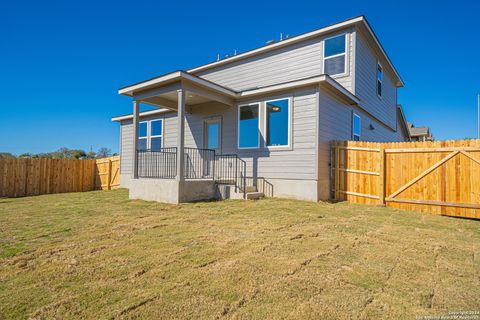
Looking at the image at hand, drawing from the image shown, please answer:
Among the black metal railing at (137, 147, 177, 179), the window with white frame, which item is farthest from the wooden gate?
the black metal railing at (137, 147, 177, 179)

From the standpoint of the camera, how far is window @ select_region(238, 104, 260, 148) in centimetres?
901

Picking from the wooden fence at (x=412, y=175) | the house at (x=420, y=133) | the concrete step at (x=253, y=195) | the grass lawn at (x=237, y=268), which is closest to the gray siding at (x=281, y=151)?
the concrete step at (x=253, y=195)

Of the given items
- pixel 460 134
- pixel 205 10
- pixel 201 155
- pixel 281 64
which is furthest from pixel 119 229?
pixel 460 134

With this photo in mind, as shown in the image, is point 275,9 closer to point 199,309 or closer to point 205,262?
point 205,262

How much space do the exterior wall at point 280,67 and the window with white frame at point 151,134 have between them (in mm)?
3452

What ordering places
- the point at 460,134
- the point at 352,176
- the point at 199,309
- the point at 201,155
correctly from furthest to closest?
the point at 460,134 → the point at 201,155 → the point at 352,176 → the point at 199,309

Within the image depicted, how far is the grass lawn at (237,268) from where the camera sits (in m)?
2.05

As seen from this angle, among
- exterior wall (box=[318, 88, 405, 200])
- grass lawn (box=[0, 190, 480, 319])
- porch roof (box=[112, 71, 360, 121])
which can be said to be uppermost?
porch roof (box=[112, 71, 360, 121])

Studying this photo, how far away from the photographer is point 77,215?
235 inches

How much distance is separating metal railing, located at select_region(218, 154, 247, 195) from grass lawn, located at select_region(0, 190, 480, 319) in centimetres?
357

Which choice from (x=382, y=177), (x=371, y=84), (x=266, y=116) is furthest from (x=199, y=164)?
(x=371, y=84)

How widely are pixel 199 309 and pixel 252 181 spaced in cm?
700

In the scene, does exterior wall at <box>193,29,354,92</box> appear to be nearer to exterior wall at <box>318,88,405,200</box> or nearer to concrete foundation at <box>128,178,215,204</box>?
exterior wall at <box>318,88,405,200</box>

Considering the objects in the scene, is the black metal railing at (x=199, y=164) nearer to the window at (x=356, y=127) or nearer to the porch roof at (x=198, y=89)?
the porch roof at (x=198, y=89)
